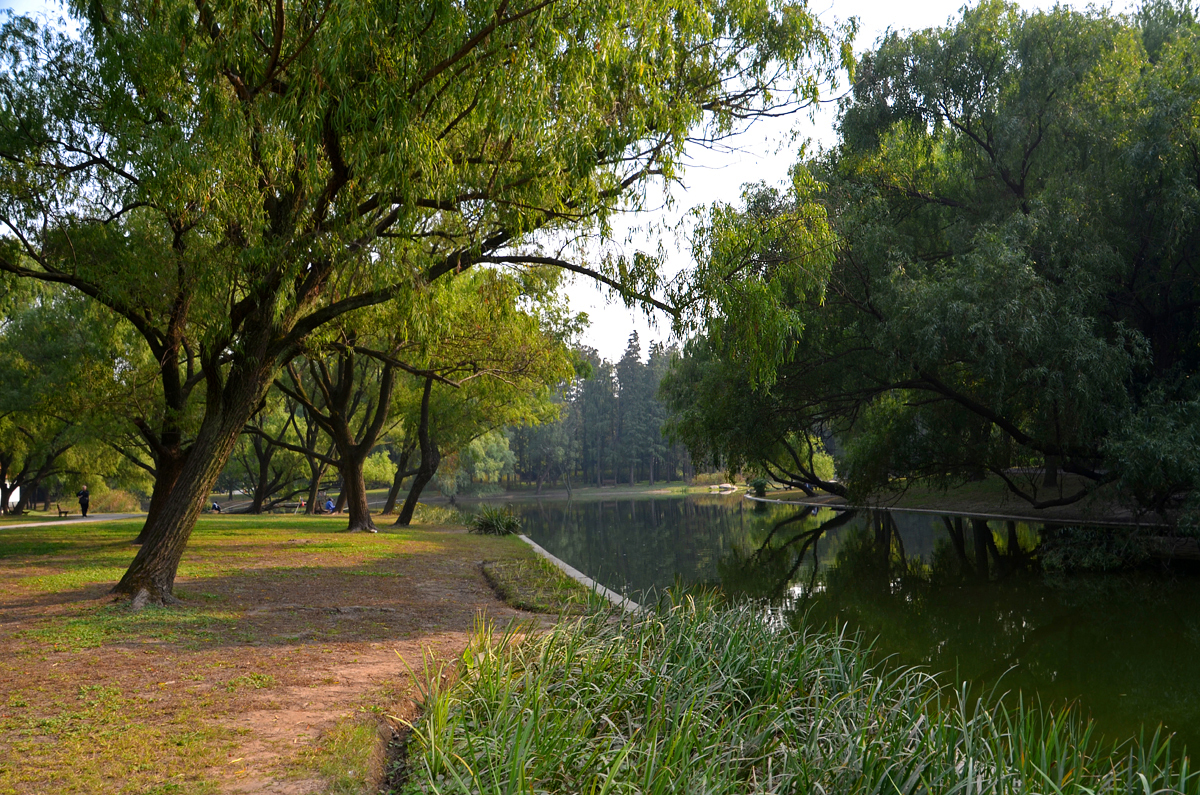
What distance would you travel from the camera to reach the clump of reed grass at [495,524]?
64.0 feet

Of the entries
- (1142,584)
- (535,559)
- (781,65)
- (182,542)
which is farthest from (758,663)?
(1142,584)

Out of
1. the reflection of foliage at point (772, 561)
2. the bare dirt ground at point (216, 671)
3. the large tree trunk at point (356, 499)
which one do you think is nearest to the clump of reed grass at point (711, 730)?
the bare dirt ground at point (216, 671)

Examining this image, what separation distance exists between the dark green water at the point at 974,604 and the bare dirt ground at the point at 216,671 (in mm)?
2481

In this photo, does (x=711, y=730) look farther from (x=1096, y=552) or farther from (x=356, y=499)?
(x=356, y=499)

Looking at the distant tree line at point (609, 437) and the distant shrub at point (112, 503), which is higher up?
the distant tree line at point (609, 437)

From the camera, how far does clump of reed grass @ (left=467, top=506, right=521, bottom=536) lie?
64.0 feet

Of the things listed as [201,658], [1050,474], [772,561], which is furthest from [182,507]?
[1050,474]

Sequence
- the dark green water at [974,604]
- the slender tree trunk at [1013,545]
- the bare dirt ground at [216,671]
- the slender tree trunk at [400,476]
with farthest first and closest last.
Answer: the slender tree trunk at [400,476]
the slender tree trunk at [1013,545]
the dark green water at [974,604]
the bare dirt ground at [216,671]

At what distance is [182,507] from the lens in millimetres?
7879

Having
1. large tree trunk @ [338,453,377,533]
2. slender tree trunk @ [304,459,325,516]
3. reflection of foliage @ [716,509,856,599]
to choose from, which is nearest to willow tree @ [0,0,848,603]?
reflection of foliage @ [716,509,856,599]

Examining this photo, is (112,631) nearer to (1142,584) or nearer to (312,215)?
(312,215)

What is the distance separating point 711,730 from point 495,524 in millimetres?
16579

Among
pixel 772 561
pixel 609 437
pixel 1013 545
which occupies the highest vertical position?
pixel 609 437

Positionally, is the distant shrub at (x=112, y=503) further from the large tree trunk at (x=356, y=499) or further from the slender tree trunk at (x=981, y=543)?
the slender tree trunk at (x=981, y=543)
